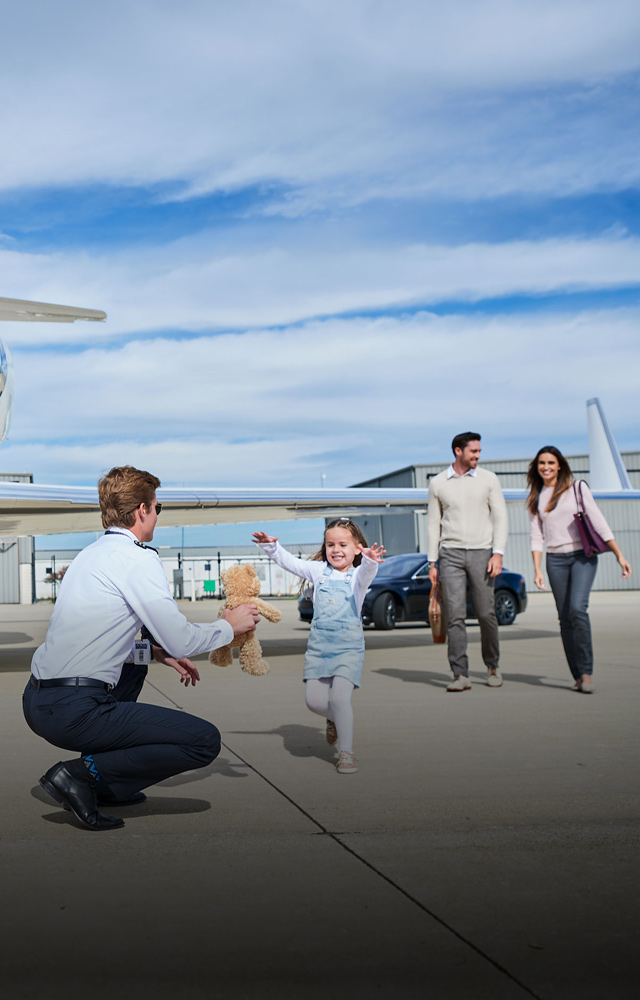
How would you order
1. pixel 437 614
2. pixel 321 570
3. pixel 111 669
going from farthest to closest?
pixel 437 614 < pixel 321 570 < pixel 111 669

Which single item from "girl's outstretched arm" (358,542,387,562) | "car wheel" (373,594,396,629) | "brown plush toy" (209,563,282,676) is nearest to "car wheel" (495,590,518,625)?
"car wheel" (373,594,396,629)

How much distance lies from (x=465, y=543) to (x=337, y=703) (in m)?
3.80

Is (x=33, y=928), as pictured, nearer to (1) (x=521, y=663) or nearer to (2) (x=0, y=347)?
(1) (x=521, y=663)

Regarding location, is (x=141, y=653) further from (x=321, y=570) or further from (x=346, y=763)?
(x=321, y=570)

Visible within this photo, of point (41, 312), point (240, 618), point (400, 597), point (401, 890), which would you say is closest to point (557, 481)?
point (240, 618)

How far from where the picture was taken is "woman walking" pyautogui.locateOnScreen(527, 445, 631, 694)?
7.92 m

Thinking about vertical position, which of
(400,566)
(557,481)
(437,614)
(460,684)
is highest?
(557,481)

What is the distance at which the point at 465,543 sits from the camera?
849 centimetres

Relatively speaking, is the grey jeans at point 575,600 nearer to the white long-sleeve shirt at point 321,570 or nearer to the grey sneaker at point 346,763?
the white long-sleeve shirt at point 321,570

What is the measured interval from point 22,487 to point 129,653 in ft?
25.7

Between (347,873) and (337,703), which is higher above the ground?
(337,703)

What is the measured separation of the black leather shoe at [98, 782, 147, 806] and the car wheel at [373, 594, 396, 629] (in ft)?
45.9

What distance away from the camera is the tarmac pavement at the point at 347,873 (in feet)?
7.94

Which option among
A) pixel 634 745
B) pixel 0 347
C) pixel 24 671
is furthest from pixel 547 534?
pixel 0 347
